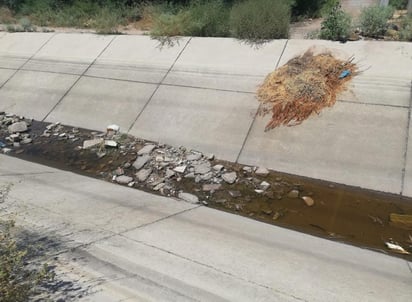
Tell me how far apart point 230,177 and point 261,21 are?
4.41m

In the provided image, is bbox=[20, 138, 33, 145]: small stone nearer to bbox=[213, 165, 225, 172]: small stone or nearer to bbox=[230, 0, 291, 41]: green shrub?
bbox=[213, 165, 225, 172]: small stone

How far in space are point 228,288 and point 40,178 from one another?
4.11 metres

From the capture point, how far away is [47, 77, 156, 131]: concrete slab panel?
8.76m

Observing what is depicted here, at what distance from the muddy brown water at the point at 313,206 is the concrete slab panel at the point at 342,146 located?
0.73 feet

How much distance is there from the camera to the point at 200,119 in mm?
7941

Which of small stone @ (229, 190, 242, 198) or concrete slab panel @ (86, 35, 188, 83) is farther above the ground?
concrete slab panel @ (86, 35, 188, 83)

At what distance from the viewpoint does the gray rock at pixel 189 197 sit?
6.13 m

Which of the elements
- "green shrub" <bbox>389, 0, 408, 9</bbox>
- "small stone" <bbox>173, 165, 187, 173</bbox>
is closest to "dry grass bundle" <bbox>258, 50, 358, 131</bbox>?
"small stone" <bbox>173, 165, 187, 173</bbox>

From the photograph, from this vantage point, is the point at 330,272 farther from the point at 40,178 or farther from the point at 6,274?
the point at 40,178

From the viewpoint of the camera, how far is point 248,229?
16.8 ft

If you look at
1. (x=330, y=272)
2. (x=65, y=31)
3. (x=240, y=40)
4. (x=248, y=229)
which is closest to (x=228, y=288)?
(x=330, y=272)

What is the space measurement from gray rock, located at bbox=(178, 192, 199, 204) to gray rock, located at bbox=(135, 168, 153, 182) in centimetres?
89

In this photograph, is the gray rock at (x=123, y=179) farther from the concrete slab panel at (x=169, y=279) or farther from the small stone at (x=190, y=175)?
the concrete slab panel at (x=169, y=279)

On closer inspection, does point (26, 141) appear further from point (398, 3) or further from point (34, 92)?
point (398, 3)
